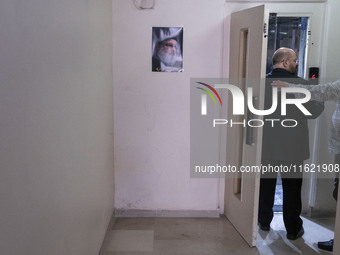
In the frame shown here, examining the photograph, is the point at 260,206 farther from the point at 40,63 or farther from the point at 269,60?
the point at 40,63

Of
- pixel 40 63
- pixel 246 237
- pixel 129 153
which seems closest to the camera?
pixel 40 63

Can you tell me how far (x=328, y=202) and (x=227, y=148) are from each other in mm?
1113

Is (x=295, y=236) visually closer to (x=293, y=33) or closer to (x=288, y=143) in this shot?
(x=288, y=143)

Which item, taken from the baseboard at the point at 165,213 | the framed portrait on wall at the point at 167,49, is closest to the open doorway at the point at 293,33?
the framed portrait on wall at the point at 167,49

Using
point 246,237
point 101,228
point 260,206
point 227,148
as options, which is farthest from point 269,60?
point 101,228

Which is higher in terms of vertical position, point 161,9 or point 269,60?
point 161,9

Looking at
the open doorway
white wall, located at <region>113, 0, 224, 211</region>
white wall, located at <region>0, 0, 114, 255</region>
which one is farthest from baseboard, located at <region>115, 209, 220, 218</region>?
the open doorway

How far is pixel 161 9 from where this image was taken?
3.24m

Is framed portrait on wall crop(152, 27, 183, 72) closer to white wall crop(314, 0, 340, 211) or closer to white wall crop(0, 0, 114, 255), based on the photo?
white wall crop(0, 0, 114, 255)

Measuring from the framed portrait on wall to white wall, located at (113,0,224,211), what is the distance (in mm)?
47

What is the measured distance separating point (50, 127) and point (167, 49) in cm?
193

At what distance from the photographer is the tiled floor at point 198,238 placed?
2.87 m

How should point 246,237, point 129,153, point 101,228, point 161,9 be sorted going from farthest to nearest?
point 129,153
point 161,9
point 246,237
point 101,228

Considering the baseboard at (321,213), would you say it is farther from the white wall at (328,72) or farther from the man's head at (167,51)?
the man's head at (167,51)
